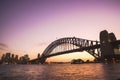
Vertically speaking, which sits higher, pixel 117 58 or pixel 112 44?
pixel 112 44

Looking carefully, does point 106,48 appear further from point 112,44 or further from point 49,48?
point 49,48

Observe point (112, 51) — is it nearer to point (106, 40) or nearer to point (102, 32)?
point (106, 40)

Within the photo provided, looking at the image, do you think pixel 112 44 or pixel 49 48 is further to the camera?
pixel 49 48

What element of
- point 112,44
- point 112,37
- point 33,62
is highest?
point 112,37

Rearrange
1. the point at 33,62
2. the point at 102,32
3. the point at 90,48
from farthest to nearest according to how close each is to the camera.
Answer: the point at 33,62
the point at 102,32
the point at 90,48

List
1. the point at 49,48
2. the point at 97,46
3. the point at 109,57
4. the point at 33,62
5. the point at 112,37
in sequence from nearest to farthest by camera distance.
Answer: the point at 97,46
the point at 109,57
the point at 112,37
the point at 49,48
the point at 33,62

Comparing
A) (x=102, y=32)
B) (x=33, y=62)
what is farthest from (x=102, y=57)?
(x=33, y=62)

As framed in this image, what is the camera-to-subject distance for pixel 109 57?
87875 mm

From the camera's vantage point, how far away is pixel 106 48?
281 ft

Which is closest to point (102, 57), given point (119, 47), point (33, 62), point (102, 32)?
point (119, 47)

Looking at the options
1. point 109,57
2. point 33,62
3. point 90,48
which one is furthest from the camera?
point 33,62

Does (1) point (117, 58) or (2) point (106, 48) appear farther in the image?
(1) point (117, 58)

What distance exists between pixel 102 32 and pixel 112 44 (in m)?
14.2

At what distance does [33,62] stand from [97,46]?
83192 millimetres
